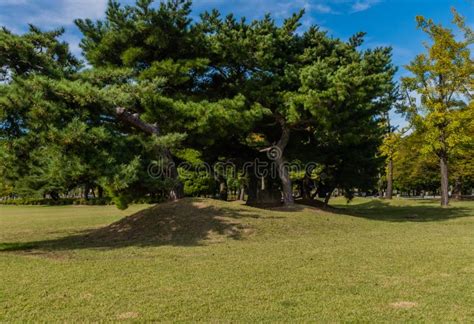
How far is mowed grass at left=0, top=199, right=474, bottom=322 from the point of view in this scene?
460 centimetres

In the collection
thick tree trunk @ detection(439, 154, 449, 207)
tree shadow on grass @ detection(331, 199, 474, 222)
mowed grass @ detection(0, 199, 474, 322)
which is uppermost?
thick tree trunk @ detection(439, 154, 449, 207)

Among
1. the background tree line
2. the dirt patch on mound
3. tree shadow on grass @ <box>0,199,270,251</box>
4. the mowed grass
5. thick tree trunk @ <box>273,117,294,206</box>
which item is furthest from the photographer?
thick tree trunk @ <box>273,117,294,206</box>

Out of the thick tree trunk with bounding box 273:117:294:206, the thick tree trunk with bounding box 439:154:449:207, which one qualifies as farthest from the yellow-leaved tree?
the thick tree trunk with bounding box 273:117:294:206

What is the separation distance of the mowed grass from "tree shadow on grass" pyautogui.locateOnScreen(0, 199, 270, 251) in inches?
2.5

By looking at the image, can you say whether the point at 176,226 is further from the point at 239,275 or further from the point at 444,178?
the point at 444,178

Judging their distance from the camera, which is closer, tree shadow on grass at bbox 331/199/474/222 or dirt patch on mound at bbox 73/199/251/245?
dirt patch on mound at bbox 73/199/251/245

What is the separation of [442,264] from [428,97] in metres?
22.3

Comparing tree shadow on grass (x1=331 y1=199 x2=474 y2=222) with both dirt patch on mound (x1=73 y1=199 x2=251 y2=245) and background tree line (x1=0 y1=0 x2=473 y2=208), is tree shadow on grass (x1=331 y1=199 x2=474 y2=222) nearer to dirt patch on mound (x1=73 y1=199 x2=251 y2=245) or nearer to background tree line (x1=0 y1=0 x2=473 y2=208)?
background tree line (x1=0 y1=0 x2=473 y2=208)

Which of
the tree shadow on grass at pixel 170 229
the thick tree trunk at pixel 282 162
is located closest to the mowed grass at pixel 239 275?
the tree shadow on grass at pixel 170 229

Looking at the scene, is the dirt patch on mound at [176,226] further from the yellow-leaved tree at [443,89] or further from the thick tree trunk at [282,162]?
the yellow-leaved tree at [443,89]

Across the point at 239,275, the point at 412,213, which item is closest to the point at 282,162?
the point at 412,213

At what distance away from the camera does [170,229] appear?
1232cm

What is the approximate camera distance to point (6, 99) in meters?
8.90

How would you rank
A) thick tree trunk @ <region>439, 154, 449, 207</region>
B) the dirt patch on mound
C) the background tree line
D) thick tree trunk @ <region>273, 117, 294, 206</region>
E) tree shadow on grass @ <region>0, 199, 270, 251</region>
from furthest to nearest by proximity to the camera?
thick tree trunk @ <region>439, 154, 449, 207</region>
thick tree trunk @ <region>273, 117, 294, 206</region>
the dirt patch on mound
tree shadow on grass @ <region>0, 199, 270, 251</region>
the background tree line
